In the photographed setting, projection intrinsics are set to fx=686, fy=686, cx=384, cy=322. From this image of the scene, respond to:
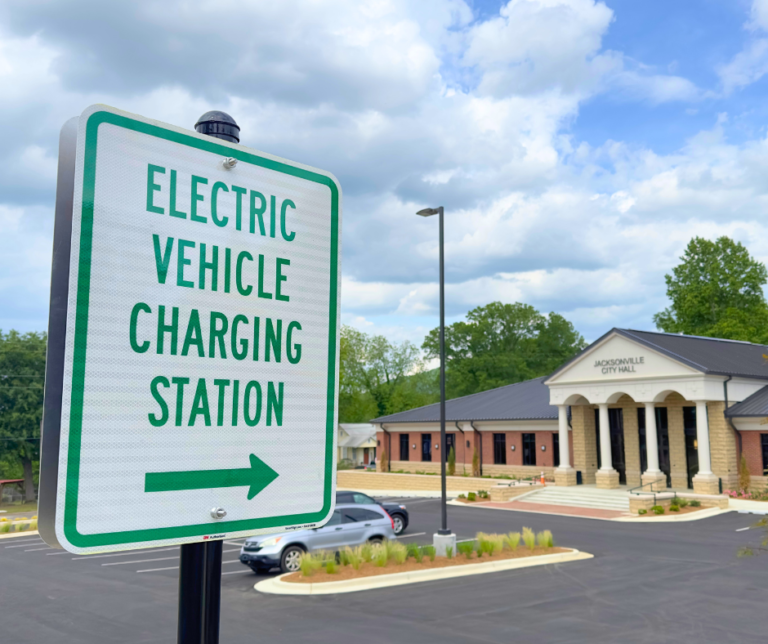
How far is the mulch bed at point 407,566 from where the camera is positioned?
16594 millimetres

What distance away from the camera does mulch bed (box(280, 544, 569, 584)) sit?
1659 cm

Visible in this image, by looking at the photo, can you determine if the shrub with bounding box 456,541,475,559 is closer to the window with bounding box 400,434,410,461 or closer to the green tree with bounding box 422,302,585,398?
the window with bounding box 400,434,410,461

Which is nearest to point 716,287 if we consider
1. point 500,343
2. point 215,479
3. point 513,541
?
point 500,343

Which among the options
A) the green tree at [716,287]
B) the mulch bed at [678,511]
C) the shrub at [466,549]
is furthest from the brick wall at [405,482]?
the green tree at [716,287]

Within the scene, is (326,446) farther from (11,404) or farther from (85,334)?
(11,404)

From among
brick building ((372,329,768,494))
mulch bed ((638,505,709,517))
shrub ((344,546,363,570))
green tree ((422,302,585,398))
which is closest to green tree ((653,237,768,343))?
green tree ((422,302,585,398))

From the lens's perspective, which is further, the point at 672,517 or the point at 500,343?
the point at 500,343

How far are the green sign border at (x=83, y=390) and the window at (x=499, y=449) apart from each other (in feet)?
146

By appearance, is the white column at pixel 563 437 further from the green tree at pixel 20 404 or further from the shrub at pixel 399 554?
the green tree at pixel 20 404

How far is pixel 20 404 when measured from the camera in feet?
176

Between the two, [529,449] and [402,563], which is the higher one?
[529,449]

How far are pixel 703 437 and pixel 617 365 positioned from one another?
19.0 ft

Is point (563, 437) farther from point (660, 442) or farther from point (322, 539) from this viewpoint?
point (322, 539)

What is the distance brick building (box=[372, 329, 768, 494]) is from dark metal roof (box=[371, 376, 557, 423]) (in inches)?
6.4
